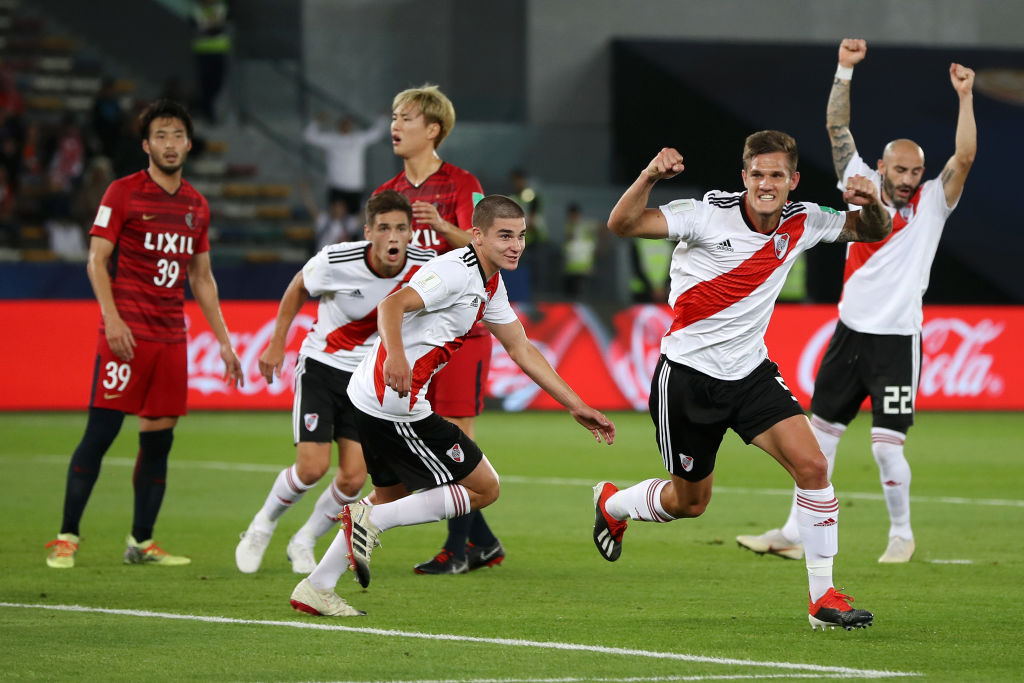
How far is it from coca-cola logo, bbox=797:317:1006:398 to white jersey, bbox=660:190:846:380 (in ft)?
39.0

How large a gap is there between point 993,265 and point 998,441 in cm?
1175

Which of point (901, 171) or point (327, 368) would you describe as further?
point (901, 171)

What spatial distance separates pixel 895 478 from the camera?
331 inches

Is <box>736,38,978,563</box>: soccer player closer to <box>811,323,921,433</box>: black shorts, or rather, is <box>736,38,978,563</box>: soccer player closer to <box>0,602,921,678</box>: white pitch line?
<box>811,323,921,433</box>: black shorts

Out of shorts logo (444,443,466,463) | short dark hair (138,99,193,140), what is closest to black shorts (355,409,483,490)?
shorts logo (444,443,466,463)

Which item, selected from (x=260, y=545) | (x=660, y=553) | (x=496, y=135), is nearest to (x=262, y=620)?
(x=260, y=545)

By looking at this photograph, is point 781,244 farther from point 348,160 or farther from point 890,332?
point 348,160

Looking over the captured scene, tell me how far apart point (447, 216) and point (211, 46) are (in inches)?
680

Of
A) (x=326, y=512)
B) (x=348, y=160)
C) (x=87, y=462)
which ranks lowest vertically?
(x=326, y=512)

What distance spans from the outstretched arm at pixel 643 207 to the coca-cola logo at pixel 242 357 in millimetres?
11033

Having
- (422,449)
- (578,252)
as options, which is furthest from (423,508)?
(578,252)

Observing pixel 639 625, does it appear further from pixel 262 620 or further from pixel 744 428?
pixel 262 620

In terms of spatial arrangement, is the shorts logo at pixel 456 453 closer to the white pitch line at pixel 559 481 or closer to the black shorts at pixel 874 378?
the black shorts at pixel 874 378

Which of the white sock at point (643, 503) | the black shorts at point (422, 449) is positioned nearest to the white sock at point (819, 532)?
the white sock at point (643, 503)
